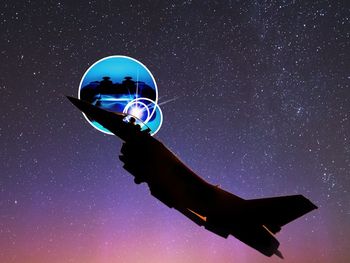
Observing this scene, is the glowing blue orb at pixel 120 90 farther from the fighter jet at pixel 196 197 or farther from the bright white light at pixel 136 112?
the fighter jet at pixel 196 197

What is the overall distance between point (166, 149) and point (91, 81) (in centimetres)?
327

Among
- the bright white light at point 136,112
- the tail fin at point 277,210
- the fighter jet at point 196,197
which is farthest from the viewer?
the tail fin at point 277,210

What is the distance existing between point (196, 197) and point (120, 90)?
4.46 m

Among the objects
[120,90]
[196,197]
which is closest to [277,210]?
[196,197]

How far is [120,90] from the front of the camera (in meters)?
12.2

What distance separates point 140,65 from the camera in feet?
41.5

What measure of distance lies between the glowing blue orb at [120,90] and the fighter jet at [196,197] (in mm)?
338

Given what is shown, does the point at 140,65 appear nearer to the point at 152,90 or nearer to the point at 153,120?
the point at 152,90

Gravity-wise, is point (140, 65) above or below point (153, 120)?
above

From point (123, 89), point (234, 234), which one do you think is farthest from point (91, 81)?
point (234, 234)

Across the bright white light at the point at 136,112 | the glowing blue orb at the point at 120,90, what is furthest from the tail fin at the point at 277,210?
the bright white light at the point at 136,112

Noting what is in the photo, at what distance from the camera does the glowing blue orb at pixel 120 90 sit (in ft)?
39.8

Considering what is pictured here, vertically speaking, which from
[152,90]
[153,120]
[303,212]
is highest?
[152,90]

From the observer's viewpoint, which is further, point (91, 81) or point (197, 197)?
point (197, 197)
